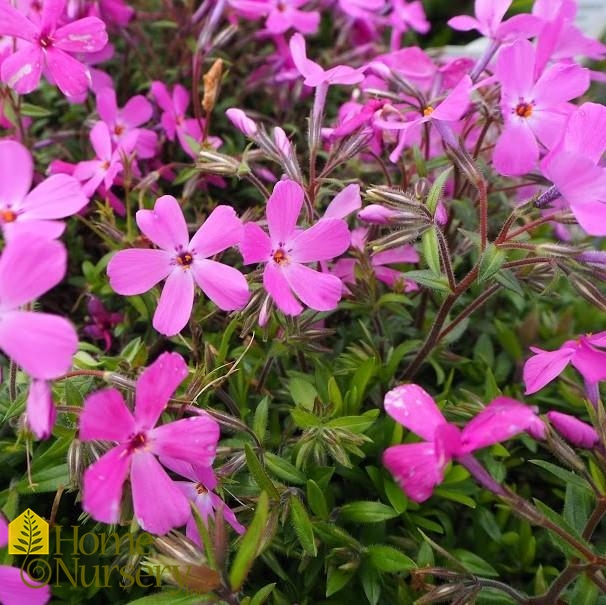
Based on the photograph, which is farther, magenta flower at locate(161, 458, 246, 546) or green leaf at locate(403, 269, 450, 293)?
→ green leaf at locate(403, 269, 450, 293)

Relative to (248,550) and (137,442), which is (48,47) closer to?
(137,442)

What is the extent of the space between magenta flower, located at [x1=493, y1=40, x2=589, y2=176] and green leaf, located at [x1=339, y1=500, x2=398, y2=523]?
591mm

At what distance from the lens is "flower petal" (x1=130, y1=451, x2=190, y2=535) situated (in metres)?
0.83

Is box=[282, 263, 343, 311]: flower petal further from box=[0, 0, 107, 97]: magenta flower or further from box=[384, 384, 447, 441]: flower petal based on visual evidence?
box=[0, 0, 107, 97]: magenta flower

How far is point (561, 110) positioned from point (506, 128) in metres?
0.13

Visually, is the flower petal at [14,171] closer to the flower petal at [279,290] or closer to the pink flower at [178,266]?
the pink flower at [178,266]

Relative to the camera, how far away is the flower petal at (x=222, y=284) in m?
0.97

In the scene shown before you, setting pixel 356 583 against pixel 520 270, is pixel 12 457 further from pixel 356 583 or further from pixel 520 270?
pixel 520 270

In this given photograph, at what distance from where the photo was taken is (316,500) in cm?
103

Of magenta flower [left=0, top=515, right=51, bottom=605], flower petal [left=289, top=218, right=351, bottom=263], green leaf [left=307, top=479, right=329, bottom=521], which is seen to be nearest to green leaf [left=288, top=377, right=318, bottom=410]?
green leaf [left=307, top=479, right=329, bottom=521]

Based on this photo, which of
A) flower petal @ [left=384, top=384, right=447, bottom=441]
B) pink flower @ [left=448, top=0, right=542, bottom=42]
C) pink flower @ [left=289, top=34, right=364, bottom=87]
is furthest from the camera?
pink flower @ [left=448, top=0, right=542, bottom=42]

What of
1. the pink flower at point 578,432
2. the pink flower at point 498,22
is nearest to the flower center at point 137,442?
the pink flower at point 578,432

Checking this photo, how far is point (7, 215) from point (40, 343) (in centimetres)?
24

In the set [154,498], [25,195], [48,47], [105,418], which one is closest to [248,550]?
[154,498]
